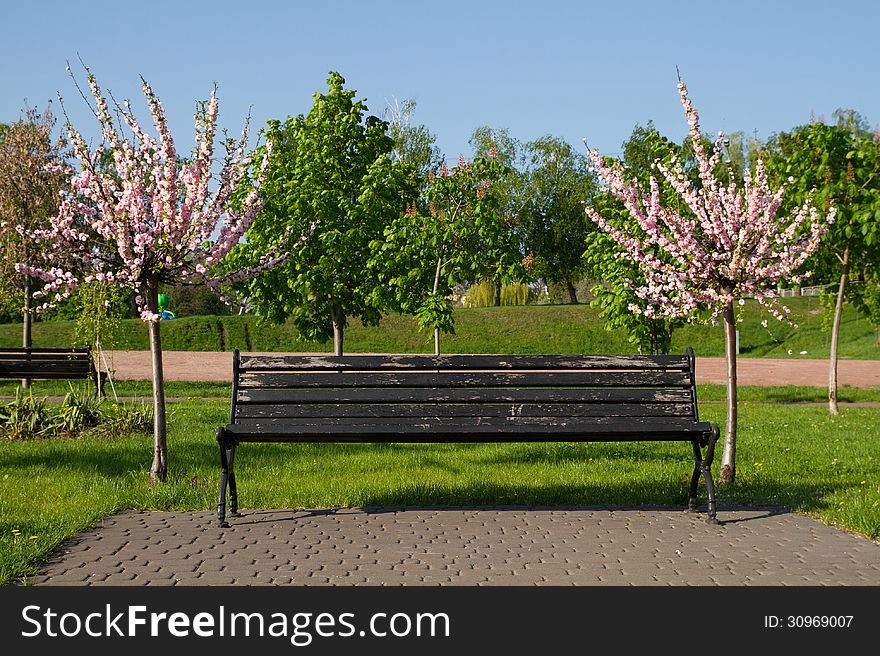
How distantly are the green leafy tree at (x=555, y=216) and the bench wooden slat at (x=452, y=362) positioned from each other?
46.7 m

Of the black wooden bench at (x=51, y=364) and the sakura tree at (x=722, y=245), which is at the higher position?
the sakura tree at (x=722, y=245)

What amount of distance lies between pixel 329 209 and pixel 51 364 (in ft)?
17.7

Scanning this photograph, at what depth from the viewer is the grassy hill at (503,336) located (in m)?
37.1

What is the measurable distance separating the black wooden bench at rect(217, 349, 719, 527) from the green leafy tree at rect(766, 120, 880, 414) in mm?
7593

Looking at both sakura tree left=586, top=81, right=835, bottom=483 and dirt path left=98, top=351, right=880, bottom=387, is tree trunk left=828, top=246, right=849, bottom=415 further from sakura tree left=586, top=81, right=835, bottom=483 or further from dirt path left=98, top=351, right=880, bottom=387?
sakura tree left=586, top=81, right=835, bottom=483

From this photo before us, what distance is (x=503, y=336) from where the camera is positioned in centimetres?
3906

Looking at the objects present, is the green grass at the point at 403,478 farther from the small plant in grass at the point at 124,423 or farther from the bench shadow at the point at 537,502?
the small plant in grass at the point at 124,423

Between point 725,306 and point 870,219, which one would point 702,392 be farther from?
point 725,306

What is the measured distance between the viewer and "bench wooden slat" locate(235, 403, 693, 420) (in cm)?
639

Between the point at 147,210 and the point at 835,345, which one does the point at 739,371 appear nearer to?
the point at 835,345

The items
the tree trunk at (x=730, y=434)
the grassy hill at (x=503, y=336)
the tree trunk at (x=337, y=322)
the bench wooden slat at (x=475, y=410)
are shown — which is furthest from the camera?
the grassy hill at (x=503, y=336)

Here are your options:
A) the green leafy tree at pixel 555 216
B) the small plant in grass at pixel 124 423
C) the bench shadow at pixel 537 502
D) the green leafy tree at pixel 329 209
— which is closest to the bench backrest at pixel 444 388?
the bench shadow at pixel 537 502

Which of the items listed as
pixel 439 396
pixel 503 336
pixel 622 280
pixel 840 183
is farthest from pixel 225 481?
pixel 503 336

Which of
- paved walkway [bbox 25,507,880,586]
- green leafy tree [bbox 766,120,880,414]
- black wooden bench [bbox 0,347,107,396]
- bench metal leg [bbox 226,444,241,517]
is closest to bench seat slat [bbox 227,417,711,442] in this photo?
bench metal leg [bbox 226,444,241,517]
